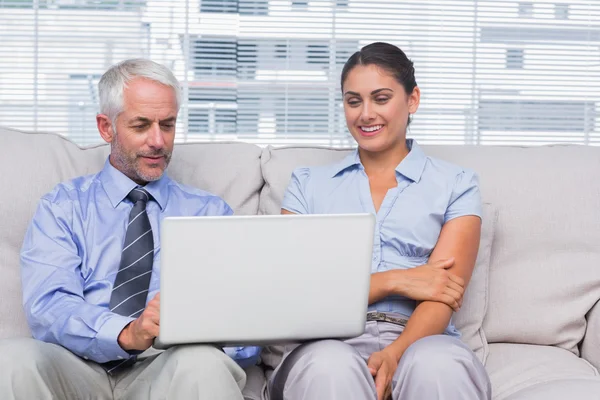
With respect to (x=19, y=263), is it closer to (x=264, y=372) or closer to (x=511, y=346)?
(x=264, y=372)

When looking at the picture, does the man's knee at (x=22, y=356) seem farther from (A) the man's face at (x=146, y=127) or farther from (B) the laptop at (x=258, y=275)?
(A) the man's face at (x=146, y=127)

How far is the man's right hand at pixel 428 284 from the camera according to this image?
1850 millimetres

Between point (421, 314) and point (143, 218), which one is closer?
point (421, 314)

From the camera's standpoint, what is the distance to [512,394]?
179cm

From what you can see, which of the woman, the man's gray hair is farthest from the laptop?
the man's gray hair

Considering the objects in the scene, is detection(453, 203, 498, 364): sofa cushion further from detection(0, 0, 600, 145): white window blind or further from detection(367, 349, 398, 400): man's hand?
detection(0, 0, 600, 145): white window blind

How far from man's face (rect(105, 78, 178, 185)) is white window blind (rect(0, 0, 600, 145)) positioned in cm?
163

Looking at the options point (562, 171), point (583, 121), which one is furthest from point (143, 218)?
point (583, 121)

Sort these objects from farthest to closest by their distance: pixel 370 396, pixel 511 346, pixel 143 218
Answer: pixel 511 346 < pixel 143 218 < pixel 370 396

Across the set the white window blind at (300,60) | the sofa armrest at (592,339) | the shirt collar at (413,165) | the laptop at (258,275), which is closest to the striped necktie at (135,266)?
the laptop at (258,275)

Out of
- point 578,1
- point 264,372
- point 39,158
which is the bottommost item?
point 264,372

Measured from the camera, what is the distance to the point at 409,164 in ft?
6.79

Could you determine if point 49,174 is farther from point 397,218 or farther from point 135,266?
point 397,218

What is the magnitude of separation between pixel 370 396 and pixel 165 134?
0.85 meters
